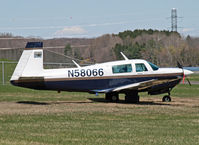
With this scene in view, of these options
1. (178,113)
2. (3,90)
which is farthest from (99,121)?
(3,90)

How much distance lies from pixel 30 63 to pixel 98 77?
3318 millimetres

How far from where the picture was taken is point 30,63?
19.3m

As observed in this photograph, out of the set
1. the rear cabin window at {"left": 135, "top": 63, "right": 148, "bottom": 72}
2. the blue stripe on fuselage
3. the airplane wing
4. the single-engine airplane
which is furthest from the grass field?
the rear cabin window at {"left": 135, "top": 63, "right": 148, "bottom": 72}

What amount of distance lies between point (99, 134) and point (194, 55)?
357 ft

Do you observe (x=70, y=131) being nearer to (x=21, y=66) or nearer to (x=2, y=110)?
(x=2, y=110)

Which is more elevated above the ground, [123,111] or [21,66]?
[21,66]

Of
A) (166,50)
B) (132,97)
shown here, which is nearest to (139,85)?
(132,97)

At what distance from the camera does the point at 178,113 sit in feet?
55.8

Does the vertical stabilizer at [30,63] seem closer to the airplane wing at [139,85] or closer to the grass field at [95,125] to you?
the grass field at [95,125]

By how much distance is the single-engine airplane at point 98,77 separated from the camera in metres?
19.4

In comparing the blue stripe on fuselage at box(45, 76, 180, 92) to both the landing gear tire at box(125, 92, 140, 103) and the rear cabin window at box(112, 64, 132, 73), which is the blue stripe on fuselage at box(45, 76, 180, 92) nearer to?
the rear cabin window at box(112, 64, 132, 73)

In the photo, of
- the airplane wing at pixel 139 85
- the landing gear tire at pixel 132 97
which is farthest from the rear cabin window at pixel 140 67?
the landing gear tire at pixel 132 97

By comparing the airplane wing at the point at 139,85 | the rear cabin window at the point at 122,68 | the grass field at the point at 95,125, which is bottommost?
the grass field at the point at 95,125

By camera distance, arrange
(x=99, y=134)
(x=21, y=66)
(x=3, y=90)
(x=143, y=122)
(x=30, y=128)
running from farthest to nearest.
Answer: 1. (x=3, y=90)
2. (x=21, y=66)
3. (x=143, y=122)
4. (x=30, y=128)
5. (x=99, y=134)
